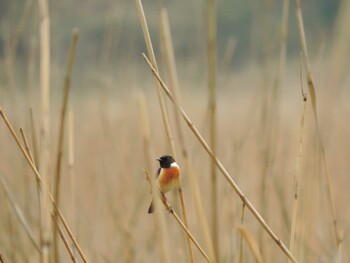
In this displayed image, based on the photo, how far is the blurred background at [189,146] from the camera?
71 cm

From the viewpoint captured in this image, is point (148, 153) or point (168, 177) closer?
point (148, 153)

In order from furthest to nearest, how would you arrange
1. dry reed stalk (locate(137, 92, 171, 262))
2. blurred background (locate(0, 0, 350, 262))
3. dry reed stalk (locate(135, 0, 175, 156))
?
blurred background (locate(0, 0, 350, 262)), dry reed stalk (locate(135, 0, 175, 156)), dry reed stalk (locate(137, 92, 171, 262))

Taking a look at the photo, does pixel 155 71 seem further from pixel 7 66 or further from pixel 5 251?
pixel 5 251

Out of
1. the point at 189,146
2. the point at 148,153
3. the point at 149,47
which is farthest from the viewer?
the point at 189,146

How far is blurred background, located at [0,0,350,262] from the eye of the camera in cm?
Answer: 71

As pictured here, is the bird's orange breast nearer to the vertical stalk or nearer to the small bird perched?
the small bird perched

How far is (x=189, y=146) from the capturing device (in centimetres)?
105

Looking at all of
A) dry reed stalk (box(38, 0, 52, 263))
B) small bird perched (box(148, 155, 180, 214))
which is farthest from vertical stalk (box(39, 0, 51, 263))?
small bird perched (box(148, 155, 180, 214))

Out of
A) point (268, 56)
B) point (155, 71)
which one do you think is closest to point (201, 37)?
point (268, 56)

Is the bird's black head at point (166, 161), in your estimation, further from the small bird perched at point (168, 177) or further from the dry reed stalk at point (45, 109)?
the dry reed stalk at point (45, 109)

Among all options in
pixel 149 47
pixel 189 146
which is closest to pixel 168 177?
pixel 149 47

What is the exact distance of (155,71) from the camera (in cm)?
39

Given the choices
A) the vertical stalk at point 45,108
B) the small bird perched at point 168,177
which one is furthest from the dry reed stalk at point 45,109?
the small bird perched at point 168,177

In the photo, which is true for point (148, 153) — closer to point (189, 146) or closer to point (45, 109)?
point (45, 109)
